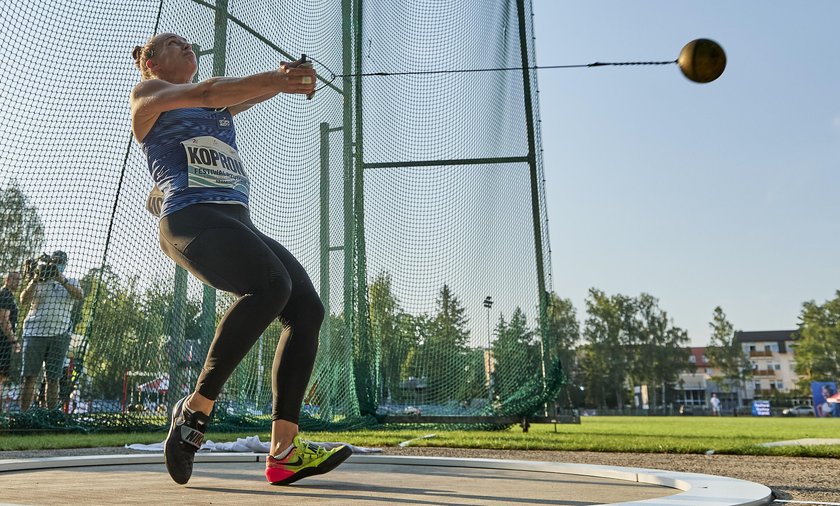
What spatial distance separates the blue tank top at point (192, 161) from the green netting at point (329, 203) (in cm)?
229

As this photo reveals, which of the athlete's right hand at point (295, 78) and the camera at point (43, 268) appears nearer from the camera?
the athlete's right hand at point (295, 78)

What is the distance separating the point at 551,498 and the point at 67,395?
5252mm

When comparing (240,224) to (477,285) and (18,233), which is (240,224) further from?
(477,285)

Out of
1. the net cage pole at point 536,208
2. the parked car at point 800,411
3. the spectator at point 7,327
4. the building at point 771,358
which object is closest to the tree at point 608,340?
the parked car at point 800,411

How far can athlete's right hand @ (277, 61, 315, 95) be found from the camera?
2.23 m

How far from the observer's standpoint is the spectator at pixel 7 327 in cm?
622

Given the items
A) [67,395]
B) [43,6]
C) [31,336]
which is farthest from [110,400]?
[43,6]

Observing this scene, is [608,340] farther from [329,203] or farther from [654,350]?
[329,203]

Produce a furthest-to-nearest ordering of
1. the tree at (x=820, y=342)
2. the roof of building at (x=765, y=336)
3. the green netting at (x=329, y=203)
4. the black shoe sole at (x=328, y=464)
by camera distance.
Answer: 1. the roof of building at (x=765, y=336)
2. the tree at (x=820, y=342)
3. the green netting at (x=329, y=203)
4. the black shoe sole at (x=328, y=464)

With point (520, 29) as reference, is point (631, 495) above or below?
below

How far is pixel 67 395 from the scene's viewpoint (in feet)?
20.9

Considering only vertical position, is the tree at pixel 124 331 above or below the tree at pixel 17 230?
below

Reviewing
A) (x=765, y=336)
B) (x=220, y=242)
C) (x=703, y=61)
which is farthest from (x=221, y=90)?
(x=765, y=336)

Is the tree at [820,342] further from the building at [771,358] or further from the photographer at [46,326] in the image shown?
the photographer at [46,326]
